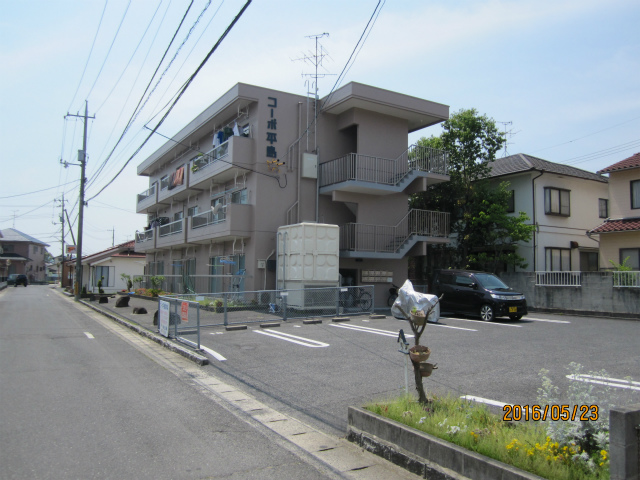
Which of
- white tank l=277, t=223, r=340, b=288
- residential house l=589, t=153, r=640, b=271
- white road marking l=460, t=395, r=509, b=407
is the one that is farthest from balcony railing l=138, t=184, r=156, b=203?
white road marking l=460, t=395, r=509, b=407

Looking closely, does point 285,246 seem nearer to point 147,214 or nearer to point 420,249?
point 420,249

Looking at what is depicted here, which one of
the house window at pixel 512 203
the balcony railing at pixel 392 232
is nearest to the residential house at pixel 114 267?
the balcony railing at pixel 392 232

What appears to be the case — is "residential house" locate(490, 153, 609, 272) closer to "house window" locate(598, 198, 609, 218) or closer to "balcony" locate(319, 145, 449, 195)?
"house window" locate(598, 198, 609, 218)

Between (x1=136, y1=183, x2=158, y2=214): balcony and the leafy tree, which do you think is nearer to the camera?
the leafy tree

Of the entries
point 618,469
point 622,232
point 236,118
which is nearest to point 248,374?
point 618,469

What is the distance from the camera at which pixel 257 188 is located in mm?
19531

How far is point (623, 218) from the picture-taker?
21203 mm

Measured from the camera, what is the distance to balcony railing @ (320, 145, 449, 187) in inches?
779

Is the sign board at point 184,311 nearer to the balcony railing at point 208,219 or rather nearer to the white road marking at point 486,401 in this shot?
the white road marking at point 486,401

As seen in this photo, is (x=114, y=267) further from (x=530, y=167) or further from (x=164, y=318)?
(x=530, y=167)

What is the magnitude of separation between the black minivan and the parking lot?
1.06 metres

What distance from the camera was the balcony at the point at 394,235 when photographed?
65.8 feet

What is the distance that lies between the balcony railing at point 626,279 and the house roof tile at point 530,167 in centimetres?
750

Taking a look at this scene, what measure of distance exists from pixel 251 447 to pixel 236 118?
61.4 feet
